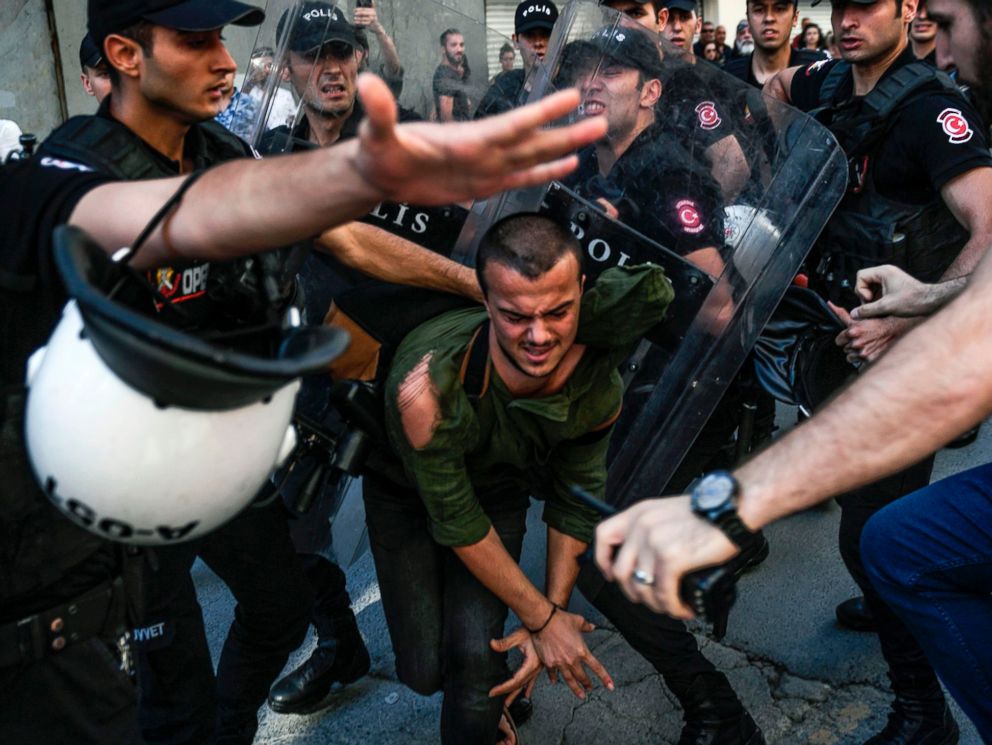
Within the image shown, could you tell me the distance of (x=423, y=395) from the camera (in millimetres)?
2467

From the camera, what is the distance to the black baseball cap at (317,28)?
323 cm

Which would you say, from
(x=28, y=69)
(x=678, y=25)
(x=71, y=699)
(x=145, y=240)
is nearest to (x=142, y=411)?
(x=145, y=240)

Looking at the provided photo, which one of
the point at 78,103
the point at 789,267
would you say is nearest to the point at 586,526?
the point at 789,267

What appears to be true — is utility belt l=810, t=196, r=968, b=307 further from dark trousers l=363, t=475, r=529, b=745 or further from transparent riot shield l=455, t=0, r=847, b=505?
dark trousers l=363, t=475, r=529, b=745

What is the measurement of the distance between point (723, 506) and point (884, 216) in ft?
5.92

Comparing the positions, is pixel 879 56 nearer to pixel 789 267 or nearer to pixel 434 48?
pixel 789 267

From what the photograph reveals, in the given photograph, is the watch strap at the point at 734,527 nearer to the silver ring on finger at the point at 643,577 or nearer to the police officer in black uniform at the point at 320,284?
the silver ring on finger at the point at 643,577

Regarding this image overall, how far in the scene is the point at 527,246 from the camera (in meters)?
2.51

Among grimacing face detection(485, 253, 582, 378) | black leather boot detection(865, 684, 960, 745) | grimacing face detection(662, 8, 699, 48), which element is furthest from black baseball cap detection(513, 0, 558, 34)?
black leather boot detection(865, 684, 960, 745)

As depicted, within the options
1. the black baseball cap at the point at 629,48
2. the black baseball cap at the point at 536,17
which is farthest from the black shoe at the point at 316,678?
the black baseball cap at the point at 536,17

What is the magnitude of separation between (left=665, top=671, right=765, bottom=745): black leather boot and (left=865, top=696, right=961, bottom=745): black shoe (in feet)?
1.05

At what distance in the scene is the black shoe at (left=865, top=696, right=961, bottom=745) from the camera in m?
2.74

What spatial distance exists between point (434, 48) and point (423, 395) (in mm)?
1252

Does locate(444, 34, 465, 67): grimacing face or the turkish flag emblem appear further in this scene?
locate(444, 34, 465, 67): grimacing face
